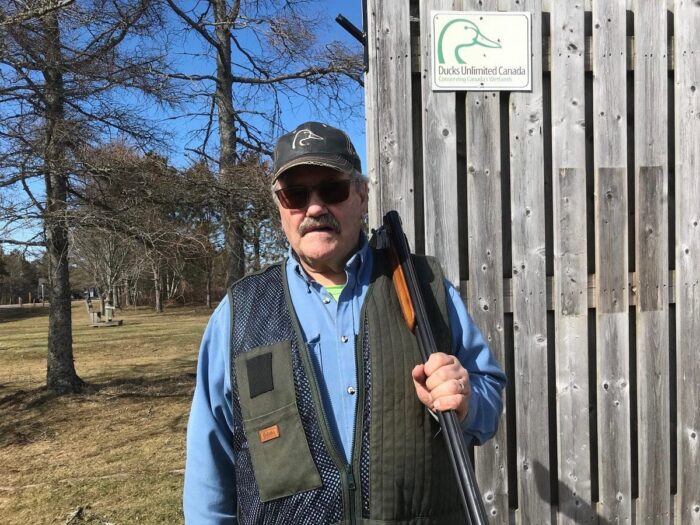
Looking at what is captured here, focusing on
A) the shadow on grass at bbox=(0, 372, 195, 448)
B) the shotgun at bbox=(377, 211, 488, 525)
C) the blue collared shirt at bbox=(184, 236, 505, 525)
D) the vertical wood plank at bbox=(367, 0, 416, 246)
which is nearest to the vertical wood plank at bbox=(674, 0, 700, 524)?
the vertical wood plank at bbox=(367, 0, 416, 246)

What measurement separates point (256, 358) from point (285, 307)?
172 millimetres

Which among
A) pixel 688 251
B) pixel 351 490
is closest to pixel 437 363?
pixel 351 490

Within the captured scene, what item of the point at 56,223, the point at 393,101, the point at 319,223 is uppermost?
the point at 393,101

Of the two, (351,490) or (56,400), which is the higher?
(351,490)

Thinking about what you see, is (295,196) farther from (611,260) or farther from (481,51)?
(611,260)

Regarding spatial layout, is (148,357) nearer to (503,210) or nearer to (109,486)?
(109,486)

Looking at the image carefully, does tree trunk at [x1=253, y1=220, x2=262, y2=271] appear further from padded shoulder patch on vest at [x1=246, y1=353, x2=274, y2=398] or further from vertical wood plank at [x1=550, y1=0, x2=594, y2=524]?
padded shoulder patch on vest at [x1=246, y1=353, x2=274, y2=398]

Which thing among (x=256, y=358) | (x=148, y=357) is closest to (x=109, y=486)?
(x=256, y=358)

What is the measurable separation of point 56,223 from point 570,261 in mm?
5904

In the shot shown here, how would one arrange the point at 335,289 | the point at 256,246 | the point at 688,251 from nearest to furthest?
1. the point at 335,289
2. the point at 688,251
3. the point at 256,246

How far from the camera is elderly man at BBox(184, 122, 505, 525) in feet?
4.50

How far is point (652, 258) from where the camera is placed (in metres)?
2.69

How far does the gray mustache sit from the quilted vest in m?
0.25

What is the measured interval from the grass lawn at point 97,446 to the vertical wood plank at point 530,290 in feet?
8.90
